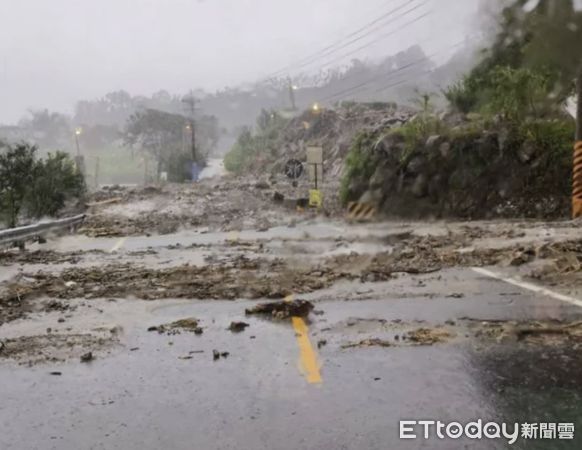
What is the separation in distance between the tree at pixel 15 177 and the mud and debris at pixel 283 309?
18.5 metres

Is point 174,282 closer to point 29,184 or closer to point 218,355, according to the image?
point 218,355

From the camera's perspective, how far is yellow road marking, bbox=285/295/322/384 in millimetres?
5223

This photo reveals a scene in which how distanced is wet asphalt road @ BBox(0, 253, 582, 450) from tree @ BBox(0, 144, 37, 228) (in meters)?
19.3

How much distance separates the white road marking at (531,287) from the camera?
7.42m

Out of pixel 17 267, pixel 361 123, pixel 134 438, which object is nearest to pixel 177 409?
pixel 134 438

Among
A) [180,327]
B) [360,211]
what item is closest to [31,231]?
[180,327]

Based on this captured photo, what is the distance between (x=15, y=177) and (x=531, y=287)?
840 inches

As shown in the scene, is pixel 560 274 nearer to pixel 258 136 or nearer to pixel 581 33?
pixel 581 33

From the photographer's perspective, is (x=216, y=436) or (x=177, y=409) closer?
(x=216, y=436)

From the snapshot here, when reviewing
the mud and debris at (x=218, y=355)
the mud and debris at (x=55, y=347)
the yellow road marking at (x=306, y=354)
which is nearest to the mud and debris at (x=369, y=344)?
the yellow road marking at (x=306, y=354)

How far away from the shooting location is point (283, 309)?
7621mm

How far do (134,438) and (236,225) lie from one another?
16645 millimetres

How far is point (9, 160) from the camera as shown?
24.6 meters

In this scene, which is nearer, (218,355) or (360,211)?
(218,355)
